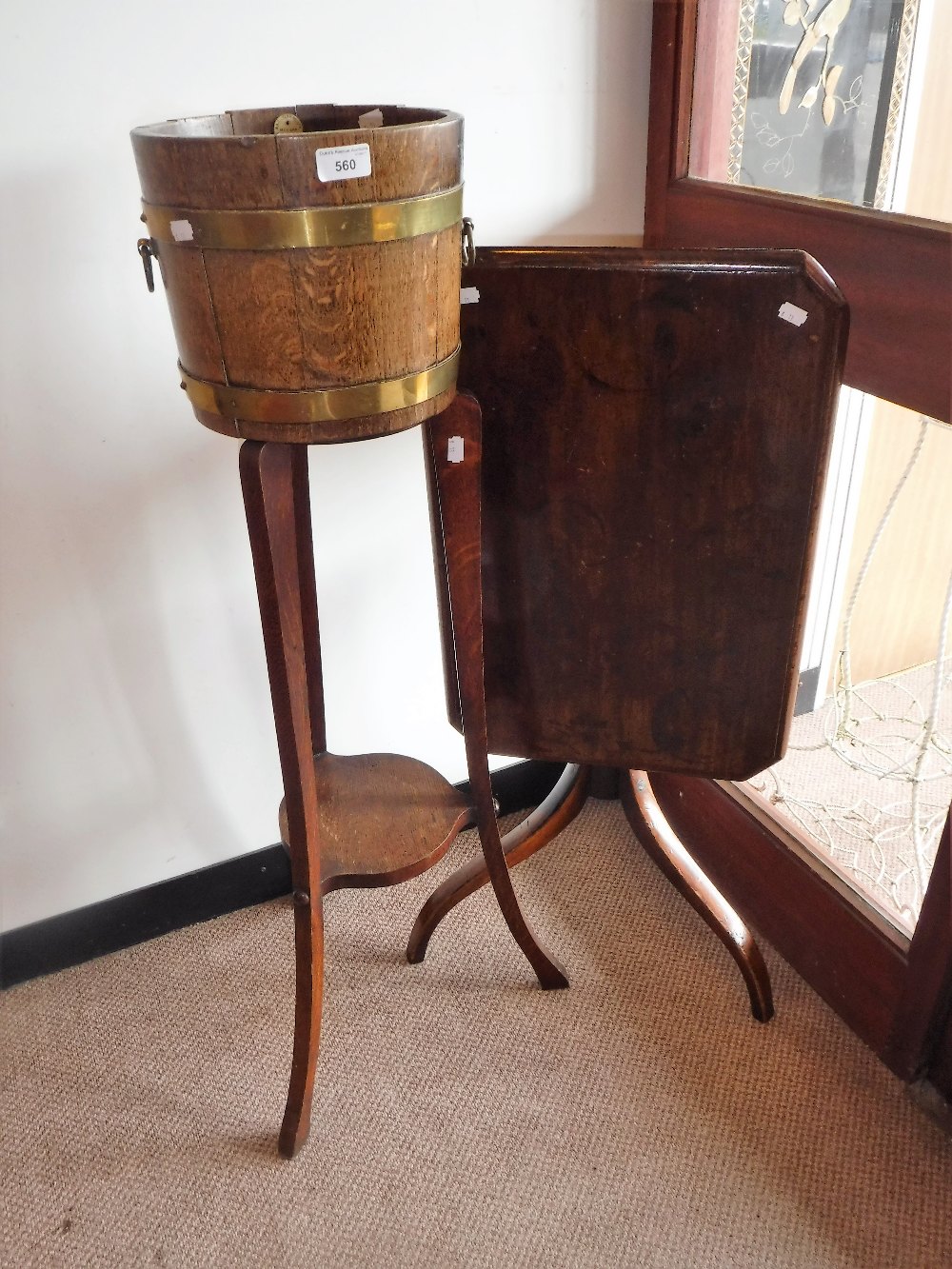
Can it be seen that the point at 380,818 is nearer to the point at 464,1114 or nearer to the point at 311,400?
the point at 464,1114

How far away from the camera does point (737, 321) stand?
1.02m

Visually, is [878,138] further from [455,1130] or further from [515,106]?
[455,1130]

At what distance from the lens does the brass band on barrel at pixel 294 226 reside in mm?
764

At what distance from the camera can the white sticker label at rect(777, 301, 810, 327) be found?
992mm

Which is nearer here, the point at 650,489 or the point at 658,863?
the point at 650,489

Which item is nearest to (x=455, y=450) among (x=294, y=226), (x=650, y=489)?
(x=650, y=489)

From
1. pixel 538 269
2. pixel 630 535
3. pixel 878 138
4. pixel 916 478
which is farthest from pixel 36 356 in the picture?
pixel 916 478

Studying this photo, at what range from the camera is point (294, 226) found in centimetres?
77

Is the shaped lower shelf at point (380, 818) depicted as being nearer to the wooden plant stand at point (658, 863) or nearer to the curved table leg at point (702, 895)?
the wooden plant stand at point (658, 863)

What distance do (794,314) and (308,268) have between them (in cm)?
52

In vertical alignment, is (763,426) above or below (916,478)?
above

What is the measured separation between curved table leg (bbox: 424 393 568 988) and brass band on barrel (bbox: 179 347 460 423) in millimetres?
180

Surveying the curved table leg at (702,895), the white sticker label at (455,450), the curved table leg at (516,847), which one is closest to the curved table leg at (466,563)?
the white sticker label at (455,450)

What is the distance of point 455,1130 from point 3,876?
800 mm
